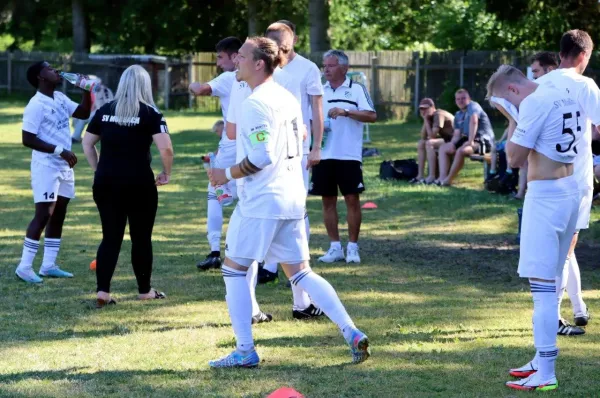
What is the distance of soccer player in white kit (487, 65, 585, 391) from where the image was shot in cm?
594

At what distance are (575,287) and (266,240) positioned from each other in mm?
2530

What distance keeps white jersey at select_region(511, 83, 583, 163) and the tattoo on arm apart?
1513mm

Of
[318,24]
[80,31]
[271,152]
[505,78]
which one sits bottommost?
[271,152]

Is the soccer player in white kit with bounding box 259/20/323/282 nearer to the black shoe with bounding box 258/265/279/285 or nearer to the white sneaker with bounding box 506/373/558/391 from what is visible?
the black shoe with bounding box 258/265/279/285

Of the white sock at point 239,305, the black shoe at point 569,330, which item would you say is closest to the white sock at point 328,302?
the white sock at point 239,305

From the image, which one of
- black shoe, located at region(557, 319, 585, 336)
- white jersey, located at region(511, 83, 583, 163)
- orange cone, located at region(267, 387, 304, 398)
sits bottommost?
black shoe, located at region(557, 319, 585, 336)

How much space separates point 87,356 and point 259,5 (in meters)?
36.6

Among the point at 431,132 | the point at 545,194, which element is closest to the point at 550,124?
the point at 545,194

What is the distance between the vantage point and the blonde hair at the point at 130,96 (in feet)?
26.5

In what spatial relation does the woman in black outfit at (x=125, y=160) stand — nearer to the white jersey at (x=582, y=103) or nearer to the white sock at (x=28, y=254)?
the white sock at (x=28, y=254)

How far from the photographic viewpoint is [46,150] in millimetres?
Answer: 9336

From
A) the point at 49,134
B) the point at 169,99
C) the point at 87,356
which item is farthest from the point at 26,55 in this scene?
the point at 87,356

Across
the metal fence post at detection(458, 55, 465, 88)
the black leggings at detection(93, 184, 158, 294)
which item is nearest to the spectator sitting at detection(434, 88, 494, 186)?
the black leggings at detection(93, 184, 158, 294)

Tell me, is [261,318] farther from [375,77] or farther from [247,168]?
[375,77]
